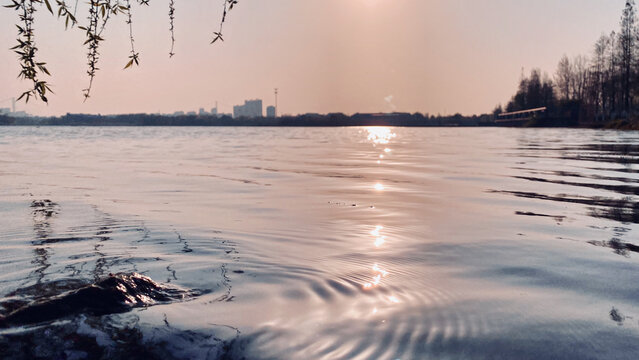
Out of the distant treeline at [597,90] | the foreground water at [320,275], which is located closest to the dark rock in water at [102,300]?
the foreground water at [320,275]

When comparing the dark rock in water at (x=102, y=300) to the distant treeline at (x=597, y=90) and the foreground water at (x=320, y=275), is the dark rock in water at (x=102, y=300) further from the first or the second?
the distant treeline at (x=597, y=90)

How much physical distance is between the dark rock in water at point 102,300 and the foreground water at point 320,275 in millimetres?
14

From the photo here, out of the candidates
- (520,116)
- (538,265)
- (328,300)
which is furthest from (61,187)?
(520,116)

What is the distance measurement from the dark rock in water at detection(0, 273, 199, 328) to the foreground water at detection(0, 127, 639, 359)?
0.05 feet

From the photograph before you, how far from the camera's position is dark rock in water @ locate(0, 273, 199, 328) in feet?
12.9

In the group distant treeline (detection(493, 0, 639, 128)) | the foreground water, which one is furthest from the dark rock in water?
distant treeline (detection(493, 0, 639, 128))

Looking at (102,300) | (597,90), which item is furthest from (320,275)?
(597,90)

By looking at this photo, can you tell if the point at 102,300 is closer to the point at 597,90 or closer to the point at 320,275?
the point at 320,275

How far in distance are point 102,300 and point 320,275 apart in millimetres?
2131

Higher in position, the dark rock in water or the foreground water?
the dark rock in water

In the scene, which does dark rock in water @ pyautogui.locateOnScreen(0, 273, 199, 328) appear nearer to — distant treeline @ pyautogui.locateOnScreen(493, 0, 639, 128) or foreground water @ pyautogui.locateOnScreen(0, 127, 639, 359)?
foreground water @ pyautogui.locateOnScreen(0, 127, 639, 359)

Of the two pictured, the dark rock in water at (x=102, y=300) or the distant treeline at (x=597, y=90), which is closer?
the dark rock in water at (x=102, y=300)

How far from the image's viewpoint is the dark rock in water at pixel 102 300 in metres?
3.94

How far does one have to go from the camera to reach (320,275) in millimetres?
5402
